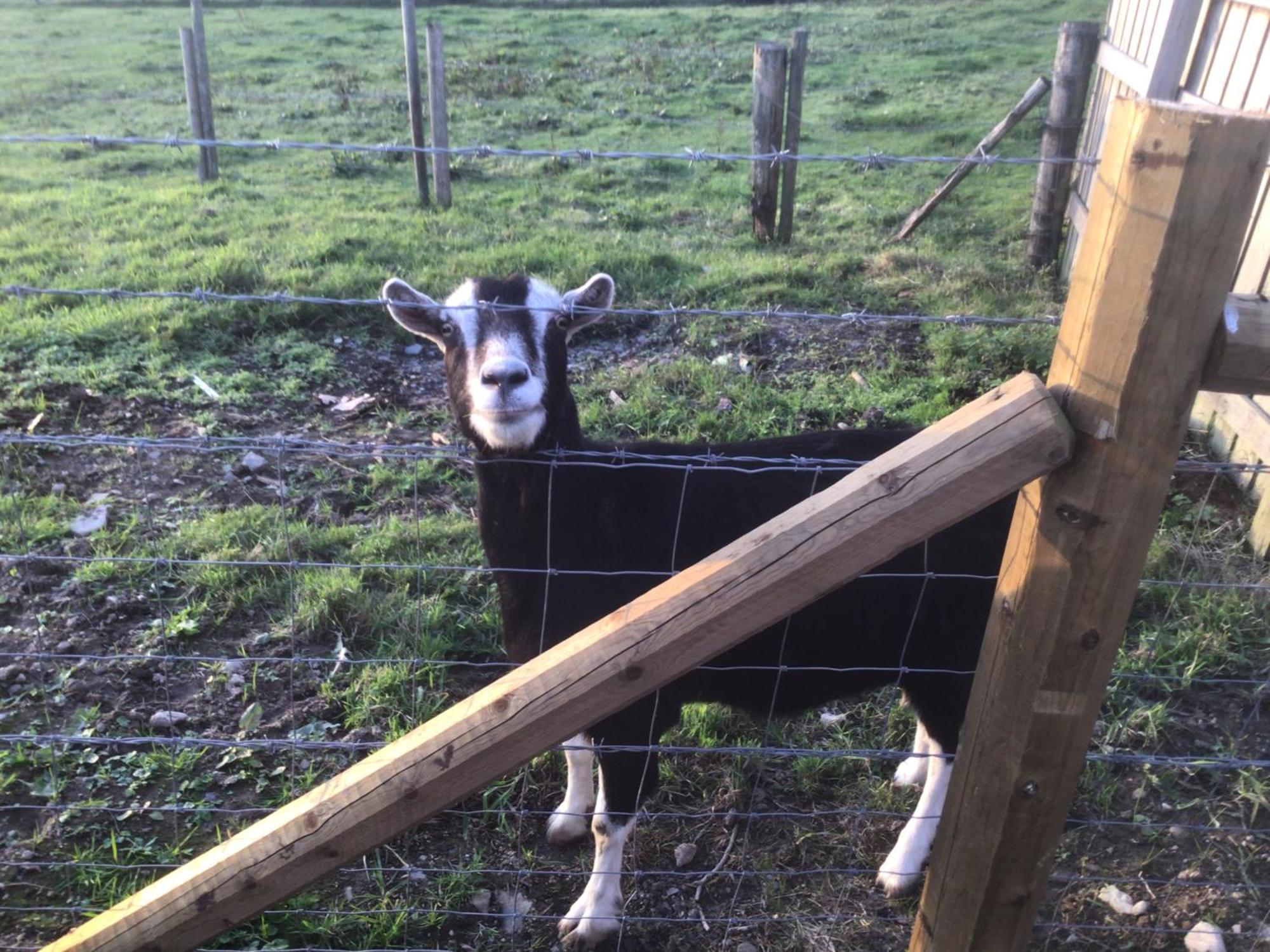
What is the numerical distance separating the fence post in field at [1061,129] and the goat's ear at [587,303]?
603 cm

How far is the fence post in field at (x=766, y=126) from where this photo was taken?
864 centimetres

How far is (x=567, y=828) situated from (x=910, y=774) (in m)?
1.34

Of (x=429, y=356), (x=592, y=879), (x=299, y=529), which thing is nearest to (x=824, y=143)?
(x=429, y=356)

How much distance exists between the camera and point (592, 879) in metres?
3.21

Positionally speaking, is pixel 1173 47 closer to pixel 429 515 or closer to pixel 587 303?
pixel 587 303

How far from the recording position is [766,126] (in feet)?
29.5

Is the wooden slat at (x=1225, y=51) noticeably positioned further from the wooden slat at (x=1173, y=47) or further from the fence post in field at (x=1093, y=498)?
the fence post in field at (x=1093, y=498)

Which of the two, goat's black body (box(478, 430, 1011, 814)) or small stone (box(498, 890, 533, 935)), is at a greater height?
goat's black body (box(478, 430, 1011, 814))

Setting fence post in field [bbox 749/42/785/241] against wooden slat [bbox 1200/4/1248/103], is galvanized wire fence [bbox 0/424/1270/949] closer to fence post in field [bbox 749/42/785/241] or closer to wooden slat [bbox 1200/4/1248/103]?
wooden slat [bbox 1200/4/1248/103]

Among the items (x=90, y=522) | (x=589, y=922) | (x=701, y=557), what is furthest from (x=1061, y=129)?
(x=90, y=522)

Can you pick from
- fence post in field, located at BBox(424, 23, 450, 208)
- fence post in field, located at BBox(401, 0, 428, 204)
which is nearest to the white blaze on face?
fence post in field, located at BBox(424, 23, 450, 208)

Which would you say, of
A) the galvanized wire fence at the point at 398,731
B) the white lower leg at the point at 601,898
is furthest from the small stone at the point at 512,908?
the white lower leg at the point at 601,898

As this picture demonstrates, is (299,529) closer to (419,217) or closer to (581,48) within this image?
(419,217)

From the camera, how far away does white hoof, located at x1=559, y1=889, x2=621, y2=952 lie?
315 cm
